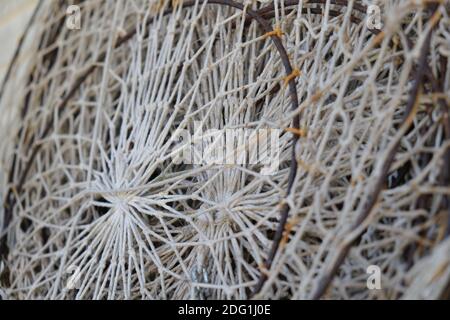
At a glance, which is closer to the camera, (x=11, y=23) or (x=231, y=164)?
(x=231, y=164)

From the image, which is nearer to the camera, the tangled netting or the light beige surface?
the tangled netting

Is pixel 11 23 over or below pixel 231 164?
over

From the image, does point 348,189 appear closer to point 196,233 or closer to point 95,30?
point 196,233

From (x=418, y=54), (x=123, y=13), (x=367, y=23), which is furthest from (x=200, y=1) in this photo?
(x=418, y=54)

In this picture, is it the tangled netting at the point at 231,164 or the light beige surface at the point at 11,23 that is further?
the light beige surface at the point at 11,23

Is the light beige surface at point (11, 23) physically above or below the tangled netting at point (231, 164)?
above
